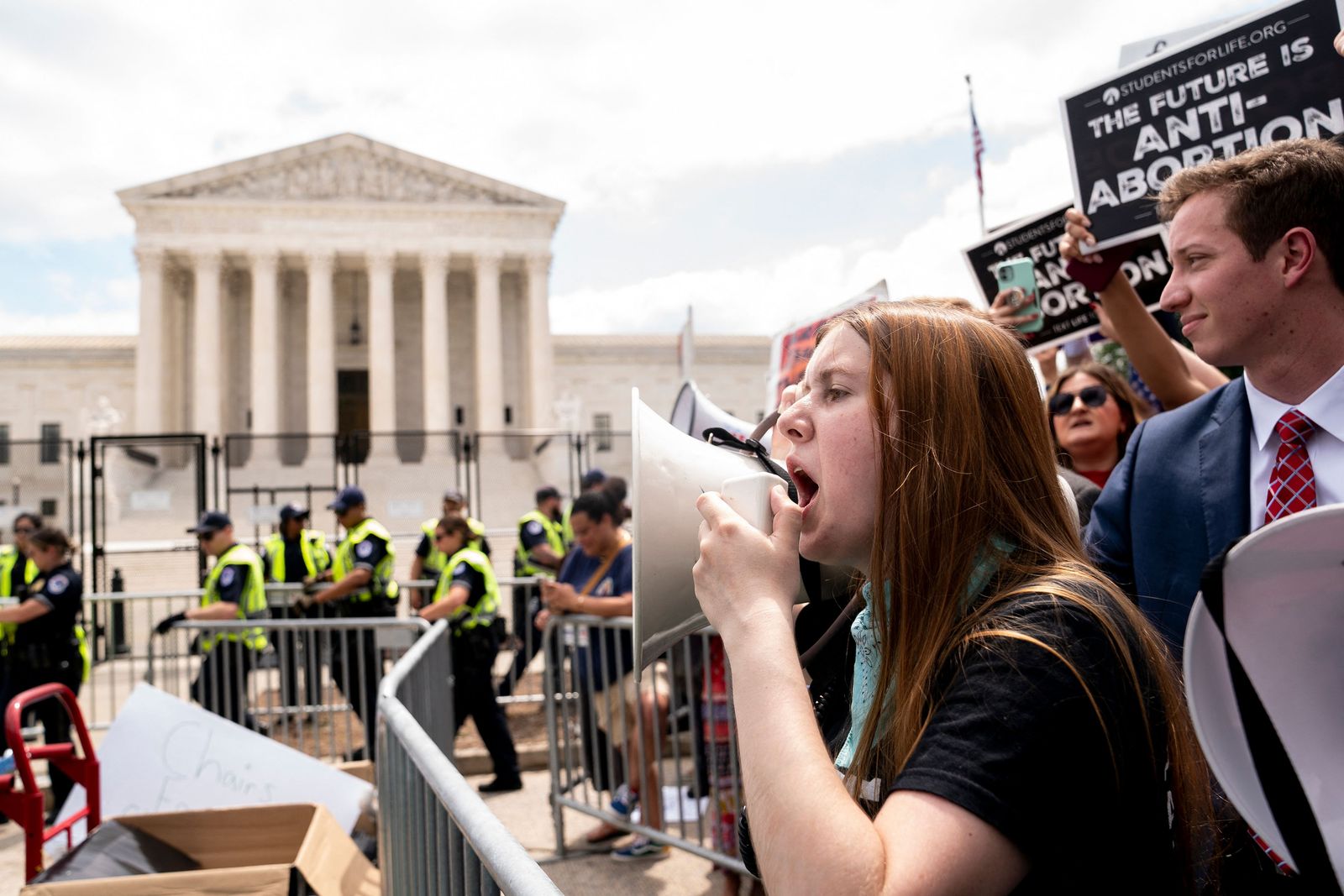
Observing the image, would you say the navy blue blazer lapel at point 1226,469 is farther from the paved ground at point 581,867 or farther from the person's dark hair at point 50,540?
the person's dark hair at point 50,540

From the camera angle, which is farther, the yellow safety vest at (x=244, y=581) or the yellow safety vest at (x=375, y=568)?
the yellow safety vest at (x=375, y=568)

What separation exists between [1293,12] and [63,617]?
25.8 feet

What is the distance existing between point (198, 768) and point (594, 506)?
2463 millimetres

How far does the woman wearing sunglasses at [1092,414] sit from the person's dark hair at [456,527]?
4.90 metres

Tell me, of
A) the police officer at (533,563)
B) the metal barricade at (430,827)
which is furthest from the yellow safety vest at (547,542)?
the metal barricade at (430,827)

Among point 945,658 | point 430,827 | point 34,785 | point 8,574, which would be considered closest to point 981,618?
point 945,658

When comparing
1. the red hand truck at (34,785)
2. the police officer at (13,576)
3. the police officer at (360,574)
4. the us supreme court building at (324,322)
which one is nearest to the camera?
the red hand truck at (34,785)

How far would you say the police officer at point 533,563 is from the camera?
30.8ft

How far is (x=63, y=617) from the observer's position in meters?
7.17

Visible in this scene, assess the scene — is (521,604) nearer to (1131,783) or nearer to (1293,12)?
(1293,12)

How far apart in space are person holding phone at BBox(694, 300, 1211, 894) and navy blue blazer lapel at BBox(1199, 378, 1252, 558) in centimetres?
77

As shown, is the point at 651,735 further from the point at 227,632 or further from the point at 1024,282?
the point at 227,632

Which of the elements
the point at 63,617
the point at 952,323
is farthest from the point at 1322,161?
the point at 63,617

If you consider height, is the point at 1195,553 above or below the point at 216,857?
above
